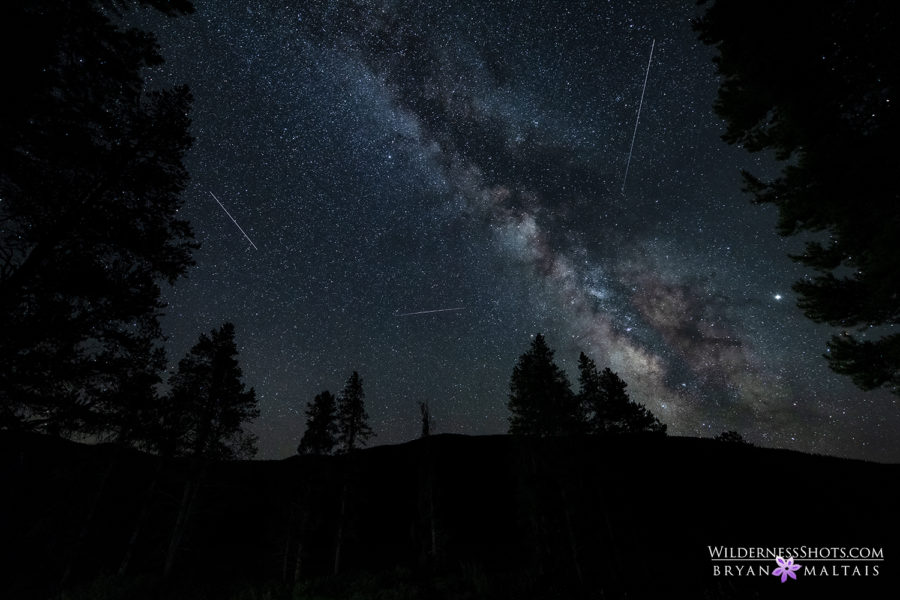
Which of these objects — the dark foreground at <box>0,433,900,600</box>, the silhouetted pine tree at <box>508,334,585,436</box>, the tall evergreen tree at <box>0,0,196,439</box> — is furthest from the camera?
the silhouetted pine tree at <box>508,334,585,436</box>

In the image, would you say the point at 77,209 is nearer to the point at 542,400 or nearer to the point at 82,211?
the point at 82,211

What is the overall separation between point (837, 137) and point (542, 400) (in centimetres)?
1740

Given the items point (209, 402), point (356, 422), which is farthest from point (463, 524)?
point (209, 402)

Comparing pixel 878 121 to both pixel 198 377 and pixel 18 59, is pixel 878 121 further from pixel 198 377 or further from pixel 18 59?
pixel 198 377

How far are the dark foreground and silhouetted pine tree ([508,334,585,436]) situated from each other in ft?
3.44

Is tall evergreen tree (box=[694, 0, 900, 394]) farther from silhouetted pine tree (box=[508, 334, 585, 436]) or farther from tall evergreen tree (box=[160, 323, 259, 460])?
tall evergreen tree (box=[160, 323, 259, 460])

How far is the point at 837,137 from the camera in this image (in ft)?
19.1

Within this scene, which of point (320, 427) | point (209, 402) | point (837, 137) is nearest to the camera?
point (837, 137)

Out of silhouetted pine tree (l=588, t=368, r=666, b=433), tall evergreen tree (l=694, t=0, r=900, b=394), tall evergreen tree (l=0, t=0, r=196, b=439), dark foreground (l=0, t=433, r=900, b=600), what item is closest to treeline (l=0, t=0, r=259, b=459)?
tall evergreen tree (l=0, t=0, r=196, b=439)

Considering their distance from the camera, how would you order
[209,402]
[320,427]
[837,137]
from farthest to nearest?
[320,427], [209,402], [837,137]

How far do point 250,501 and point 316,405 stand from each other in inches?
508

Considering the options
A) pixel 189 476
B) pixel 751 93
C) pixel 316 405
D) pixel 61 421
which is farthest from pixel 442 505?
pixel 751 93

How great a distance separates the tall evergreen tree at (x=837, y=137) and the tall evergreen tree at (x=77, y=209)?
10430 millimetres

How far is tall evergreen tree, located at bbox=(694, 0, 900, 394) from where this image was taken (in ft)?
17.8
